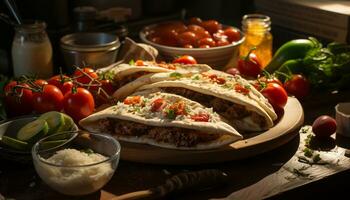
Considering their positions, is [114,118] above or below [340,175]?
above

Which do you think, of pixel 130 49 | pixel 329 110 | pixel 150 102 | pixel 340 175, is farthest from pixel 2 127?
pixel 329 110

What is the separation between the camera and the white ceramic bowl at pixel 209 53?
8.62 feet

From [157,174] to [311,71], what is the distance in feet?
3.48

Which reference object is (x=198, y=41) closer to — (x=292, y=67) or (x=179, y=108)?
(x=292, y=67)

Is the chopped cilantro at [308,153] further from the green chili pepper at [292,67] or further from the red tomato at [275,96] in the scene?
the green chili pepper at [292,67]

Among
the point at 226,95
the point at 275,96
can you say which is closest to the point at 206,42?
the point at 275,96

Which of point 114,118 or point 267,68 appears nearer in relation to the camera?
point 114,118

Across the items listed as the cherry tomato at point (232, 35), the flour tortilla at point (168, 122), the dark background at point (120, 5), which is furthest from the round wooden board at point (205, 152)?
the dark background at point (120, 5)

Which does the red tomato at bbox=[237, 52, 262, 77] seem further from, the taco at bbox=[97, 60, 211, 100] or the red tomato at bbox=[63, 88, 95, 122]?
the red tomato at bbox=[63, 88, 95, 122]

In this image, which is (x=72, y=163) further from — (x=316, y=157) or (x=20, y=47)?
(x=20, y=47)

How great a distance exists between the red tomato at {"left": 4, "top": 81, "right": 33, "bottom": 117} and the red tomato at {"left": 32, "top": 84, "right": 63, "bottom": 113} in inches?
1.5

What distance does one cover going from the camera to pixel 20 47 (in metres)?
2.46

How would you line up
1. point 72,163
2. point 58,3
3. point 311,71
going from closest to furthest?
1. point 72,163
2. point 311,71
3. point 58,3

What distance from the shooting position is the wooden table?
1.69 metres
